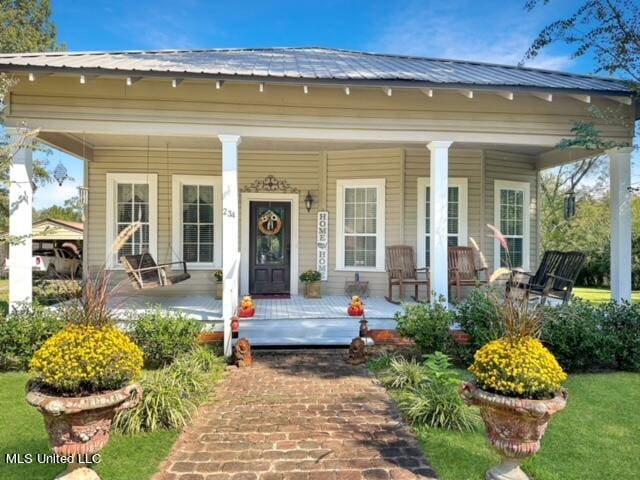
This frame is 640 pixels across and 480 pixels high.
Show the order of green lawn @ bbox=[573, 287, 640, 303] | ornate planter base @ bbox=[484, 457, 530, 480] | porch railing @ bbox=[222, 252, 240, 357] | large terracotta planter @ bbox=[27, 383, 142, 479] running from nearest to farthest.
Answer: large terracotta planter @ bbox=[27, 383, 142, 479] → ornate planter base @ bbox=[484, 457, 530, 480] → porch railing @ bbox=[222, 252, 240, 357] → green lawn @ bbox=[573, 287, 640, 303]

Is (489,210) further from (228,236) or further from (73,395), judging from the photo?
(73,395)

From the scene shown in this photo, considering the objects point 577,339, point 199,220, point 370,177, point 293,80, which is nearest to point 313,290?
point 370,177

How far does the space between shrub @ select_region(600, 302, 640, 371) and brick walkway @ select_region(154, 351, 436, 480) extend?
9.33 ft

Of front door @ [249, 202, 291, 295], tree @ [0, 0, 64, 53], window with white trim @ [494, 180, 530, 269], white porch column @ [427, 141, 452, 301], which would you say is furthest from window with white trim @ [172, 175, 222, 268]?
tree @ [0, 0, 64, 53]

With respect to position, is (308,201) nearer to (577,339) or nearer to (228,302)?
(228,302)

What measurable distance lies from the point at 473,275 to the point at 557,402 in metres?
5.21

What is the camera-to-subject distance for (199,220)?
26.4 ft

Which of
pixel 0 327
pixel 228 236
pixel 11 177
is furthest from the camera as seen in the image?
pixel 228 236

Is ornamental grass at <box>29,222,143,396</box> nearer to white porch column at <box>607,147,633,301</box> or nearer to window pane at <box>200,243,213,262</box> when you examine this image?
window pane at <box>200,243,213,262</box>

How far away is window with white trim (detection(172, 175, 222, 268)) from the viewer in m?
7.97

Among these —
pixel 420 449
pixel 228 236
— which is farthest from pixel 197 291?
pixel 420 449

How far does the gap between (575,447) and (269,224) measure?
608 cm

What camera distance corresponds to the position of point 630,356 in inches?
187

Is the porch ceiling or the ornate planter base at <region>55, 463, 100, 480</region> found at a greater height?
the porch ceiling
